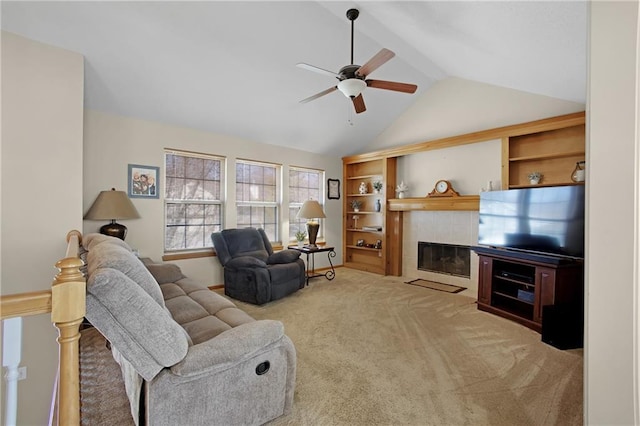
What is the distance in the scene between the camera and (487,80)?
3.96 m

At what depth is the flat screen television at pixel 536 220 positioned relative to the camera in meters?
2.86

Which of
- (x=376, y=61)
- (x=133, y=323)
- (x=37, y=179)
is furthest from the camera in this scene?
(x=37, y=179)

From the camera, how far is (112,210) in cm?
322

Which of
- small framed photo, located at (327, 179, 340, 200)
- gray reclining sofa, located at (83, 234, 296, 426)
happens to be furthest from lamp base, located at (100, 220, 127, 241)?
small framed photo, located at (327, 179, 340, 200)

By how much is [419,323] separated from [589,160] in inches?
98.0

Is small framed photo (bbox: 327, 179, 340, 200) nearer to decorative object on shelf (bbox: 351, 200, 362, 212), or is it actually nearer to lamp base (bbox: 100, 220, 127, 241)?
decorative object on shelf (bbox: 351, 200, 362, 212)

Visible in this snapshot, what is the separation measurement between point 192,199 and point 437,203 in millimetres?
3837

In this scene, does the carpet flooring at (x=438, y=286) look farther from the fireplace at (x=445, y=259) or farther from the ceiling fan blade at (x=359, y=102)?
the ceiling fan blade at (x=359, y=102)

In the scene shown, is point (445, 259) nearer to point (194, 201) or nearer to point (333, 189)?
point (333, 189)

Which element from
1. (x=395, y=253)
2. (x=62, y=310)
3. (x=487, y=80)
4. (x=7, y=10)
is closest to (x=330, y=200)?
(x=395, y=253)

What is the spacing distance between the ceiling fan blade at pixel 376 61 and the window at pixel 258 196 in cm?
285

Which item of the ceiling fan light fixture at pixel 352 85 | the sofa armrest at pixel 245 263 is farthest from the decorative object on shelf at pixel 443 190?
the sofa armrest at pixel 245 263

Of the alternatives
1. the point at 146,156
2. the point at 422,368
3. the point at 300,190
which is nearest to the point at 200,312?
the point at 422,368

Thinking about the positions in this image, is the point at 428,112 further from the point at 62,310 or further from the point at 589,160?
the point at 62,310
